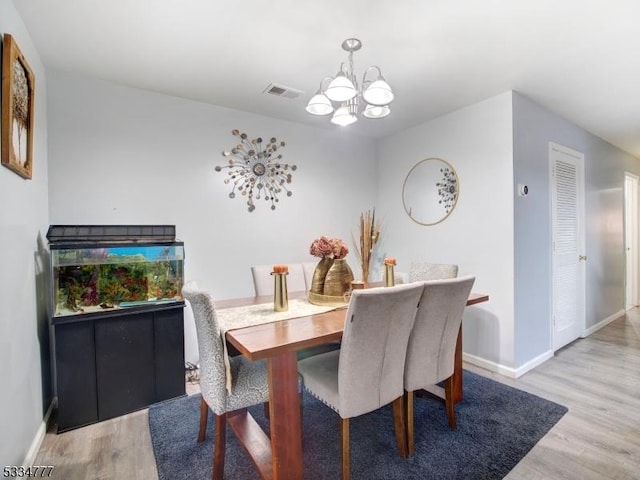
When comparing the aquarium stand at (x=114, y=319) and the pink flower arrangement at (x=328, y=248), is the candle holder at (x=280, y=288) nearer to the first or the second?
the pink flower arrangement at (x=328, y=248)

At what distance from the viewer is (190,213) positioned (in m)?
2.82

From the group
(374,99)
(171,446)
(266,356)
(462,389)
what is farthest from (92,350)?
(462,389)

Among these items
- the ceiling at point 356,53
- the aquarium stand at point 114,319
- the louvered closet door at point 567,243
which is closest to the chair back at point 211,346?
the aquarium stand at point 114,319

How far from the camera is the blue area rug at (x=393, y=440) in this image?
1.62 meters

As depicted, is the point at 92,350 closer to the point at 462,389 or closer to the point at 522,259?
the point at 462,389

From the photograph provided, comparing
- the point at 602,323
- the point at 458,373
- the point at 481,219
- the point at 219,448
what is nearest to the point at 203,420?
the point at 219,448

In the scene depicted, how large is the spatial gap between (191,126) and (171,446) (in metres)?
2.45

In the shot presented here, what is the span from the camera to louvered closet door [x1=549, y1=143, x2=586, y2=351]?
3148 mm

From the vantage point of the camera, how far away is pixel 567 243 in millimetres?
3336

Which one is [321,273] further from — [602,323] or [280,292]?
[602,323]

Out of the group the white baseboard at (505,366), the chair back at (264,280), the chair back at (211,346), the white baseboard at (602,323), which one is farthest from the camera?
the white baseboard at (602,323)

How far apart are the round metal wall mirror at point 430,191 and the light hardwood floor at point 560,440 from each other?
1.57 metres

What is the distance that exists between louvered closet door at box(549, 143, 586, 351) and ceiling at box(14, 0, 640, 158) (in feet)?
2.17

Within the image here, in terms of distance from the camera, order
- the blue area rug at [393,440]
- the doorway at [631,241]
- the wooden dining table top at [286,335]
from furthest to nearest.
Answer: the doorway at [631,241], the blue area rug at [393,440], the wooden dining table top at [286,335]
